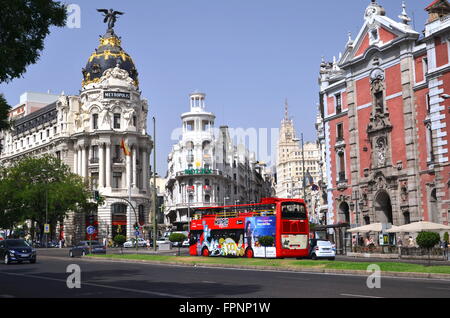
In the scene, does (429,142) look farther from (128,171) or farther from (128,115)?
(128,115)

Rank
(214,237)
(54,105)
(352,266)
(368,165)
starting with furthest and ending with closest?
(54,105) < (368,165) < (214,237) < (352,266)

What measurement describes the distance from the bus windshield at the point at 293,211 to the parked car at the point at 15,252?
15813 millimetres

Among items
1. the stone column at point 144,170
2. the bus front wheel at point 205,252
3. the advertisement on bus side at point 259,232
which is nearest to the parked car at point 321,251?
the advertisement on bus side at point 259,232

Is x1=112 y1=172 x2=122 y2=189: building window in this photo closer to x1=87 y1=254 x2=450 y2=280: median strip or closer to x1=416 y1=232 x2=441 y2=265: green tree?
x1=87 y1=254 x2=450 y2=280: median strip

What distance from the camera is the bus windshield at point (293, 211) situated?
1499 inches

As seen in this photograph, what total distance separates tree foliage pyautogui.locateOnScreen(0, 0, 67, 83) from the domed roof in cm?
7689

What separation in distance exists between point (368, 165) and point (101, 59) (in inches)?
2194

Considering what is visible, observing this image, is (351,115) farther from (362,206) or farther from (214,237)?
(214,237)

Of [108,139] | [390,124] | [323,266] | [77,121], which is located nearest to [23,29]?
[323,266]

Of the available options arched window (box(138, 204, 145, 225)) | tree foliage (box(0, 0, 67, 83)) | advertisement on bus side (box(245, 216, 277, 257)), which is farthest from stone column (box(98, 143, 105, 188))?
tree foliage (box(0, 0, 67, 83))

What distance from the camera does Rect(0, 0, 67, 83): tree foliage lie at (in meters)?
18.5

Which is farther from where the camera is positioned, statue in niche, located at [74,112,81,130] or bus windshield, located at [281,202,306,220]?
statue in niche, located at [74,112,81,130]
